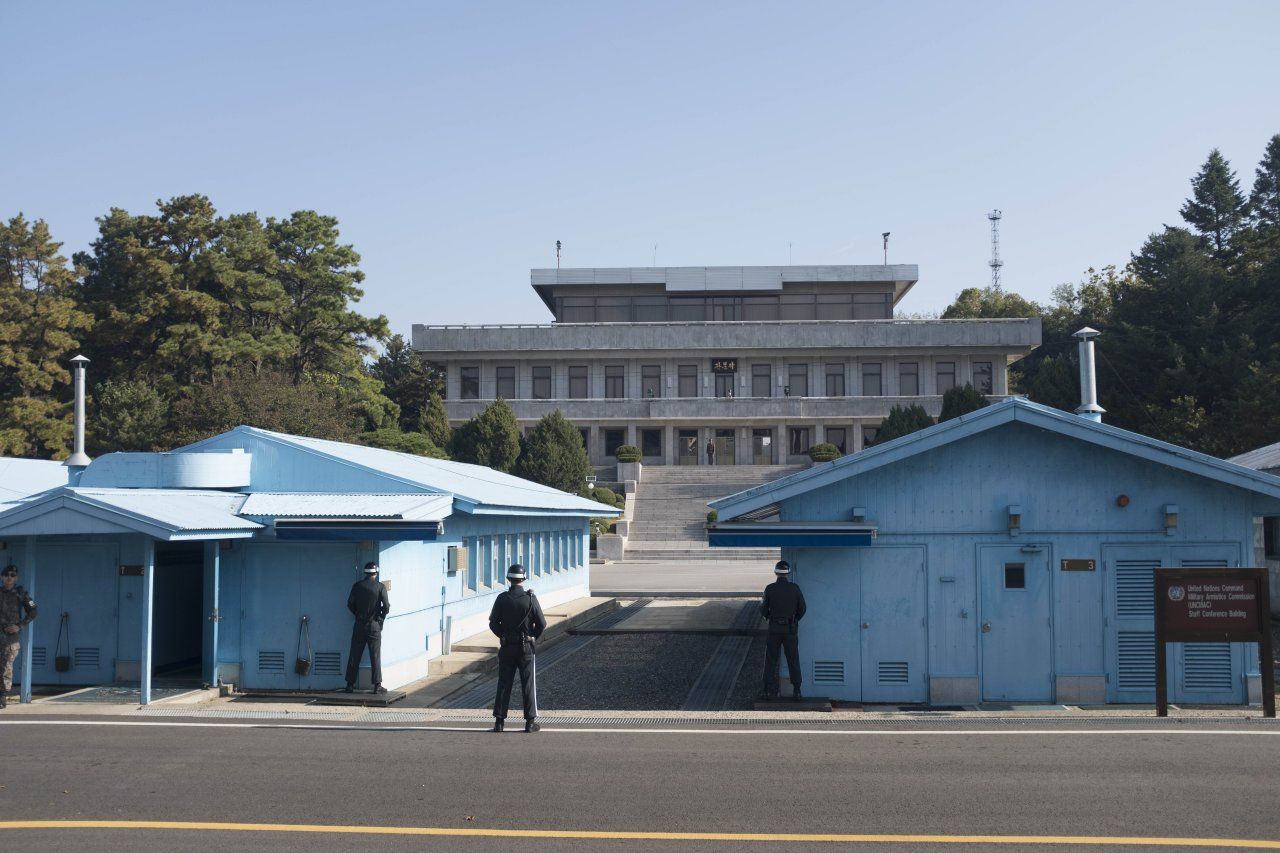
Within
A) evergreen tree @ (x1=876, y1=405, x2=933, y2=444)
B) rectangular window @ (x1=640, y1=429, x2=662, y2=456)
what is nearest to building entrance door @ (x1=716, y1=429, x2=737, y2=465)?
rectangular window @ (x1=640, y1=429, x2=662, y2=456)

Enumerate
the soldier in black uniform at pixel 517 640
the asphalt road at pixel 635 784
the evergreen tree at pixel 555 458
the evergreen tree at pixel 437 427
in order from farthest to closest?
the evergreen tree at pixel 437 427 → the evergreen tree at pixel 555 458 → the soldier in black uniform at pixel 517 640 → the asphalt road at pixel 635 784

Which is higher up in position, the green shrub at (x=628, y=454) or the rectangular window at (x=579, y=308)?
the rectangular window at (x=579, y=308)

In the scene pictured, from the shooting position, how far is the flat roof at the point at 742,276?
7419cm

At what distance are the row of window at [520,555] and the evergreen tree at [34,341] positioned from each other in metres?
26.7

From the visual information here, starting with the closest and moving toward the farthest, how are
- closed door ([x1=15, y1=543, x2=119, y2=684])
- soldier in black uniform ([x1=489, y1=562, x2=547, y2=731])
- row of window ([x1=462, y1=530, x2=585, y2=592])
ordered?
soldier in black uniform ([x1=489, y1=562, x2=547, y2=731]), closed door ([x1=15, y1=543, x2=119, y2=684]), row of window ([x1=462, y1=530, x2=585, y2=592])

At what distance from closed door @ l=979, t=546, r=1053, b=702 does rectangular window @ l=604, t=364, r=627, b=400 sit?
186 ft

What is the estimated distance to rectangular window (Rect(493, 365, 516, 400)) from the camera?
72188mm

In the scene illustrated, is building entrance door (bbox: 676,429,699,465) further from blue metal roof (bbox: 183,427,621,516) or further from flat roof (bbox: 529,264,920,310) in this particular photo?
blue metal roof (bbox: 183,427,621,516)

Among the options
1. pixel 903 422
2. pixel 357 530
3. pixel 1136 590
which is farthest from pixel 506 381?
pixel 1136 590

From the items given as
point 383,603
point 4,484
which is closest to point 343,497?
point 383,603

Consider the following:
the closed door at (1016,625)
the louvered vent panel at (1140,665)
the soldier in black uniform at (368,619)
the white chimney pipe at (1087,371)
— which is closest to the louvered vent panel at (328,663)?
the soldier in black uniform at (368,619)

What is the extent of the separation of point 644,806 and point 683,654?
473 inches

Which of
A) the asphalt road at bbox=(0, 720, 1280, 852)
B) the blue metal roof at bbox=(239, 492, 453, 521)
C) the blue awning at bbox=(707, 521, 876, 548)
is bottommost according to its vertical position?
the asphalt road at bbox=(0, 720, 1280, 852)

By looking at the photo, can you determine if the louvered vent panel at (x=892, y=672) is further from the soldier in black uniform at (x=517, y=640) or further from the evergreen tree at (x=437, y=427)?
the evergreen tree at (x=437, y=427)
